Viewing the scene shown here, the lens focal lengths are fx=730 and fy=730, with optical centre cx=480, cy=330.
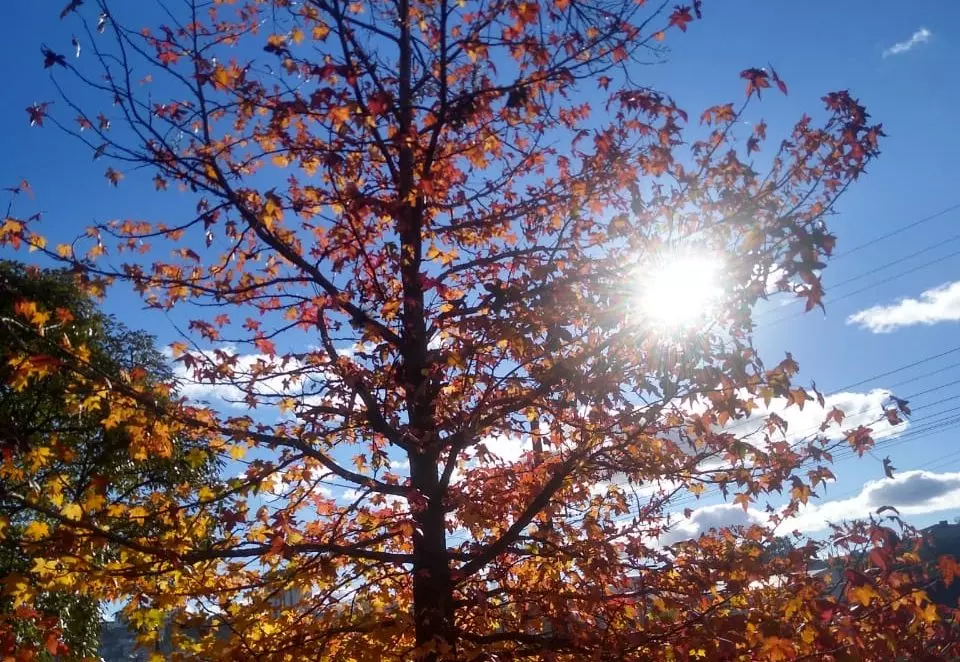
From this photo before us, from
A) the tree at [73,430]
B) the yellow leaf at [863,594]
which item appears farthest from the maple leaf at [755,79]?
the tree at [73,430]

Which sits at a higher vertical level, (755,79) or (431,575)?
(755,79)

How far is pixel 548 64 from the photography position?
5.61 m

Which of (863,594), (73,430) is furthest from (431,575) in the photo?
(73,430)

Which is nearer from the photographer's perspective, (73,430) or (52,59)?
(52,59)

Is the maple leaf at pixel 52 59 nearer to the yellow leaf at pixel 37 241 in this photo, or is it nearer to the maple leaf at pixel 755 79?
the yellow leaf at pixel 37 241

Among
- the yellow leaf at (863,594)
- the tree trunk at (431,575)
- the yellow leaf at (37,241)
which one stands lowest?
the yellow leaf at (863,594)

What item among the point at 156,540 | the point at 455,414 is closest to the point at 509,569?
the point at 455,414

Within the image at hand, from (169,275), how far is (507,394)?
2836 mm

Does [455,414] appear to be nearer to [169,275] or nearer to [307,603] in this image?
[307,603]

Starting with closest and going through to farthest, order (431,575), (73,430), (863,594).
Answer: (863,594) → (431,575) → (73,430)

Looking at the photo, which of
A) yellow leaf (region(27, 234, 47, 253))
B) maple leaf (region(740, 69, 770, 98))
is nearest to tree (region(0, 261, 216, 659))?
yellow leaf (region(27, 234, 47, 253))

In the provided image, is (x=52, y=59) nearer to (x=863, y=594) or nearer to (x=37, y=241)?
(x=37, y=241)

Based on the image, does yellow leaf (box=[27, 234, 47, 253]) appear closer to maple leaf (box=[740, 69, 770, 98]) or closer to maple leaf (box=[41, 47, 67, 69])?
maple leaf (box=[41, 47, 67, 69])

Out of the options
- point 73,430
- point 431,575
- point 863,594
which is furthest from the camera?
point 73,430
